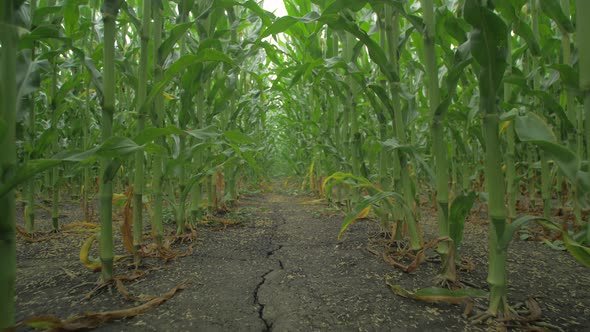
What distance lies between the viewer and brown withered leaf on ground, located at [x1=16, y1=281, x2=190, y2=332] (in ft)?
2.38

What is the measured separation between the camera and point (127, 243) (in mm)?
1236

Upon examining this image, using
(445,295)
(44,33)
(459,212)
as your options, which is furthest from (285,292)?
(44,33)

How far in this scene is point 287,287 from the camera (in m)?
1.16

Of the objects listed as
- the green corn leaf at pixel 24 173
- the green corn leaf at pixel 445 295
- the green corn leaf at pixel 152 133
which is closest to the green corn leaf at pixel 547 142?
the green corn leaf at pixel 445 295

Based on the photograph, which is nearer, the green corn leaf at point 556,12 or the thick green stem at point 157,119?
the green corn leaf at point 556,12

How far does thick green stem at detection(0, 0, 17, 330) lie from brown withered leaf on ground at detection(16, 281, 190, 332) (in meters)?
0.05

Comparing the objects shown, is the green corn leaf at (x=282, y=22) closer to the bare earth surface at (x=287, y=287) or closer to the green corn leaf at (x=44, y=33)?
the green corn leaf at (x=44, y=33)

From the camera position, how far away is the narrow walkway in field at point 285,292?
872mm

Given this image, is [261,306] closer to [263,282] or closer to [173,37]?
[263,282]

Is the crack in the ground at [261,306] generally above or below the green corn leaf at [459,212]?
below

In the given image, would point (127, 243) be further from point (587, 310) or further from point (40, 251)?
point (587, 310)

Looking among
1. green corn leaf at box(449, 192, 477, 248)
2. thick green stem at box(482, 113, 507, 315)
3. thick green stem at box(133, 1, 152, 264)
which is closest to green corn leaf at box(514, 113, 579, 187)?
thick green stem at box(482, 113, 507, 315)

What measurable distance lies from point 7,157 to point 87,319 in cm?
44

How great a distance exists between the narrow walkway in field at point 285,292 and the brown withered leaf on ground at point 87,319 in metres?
0.02
